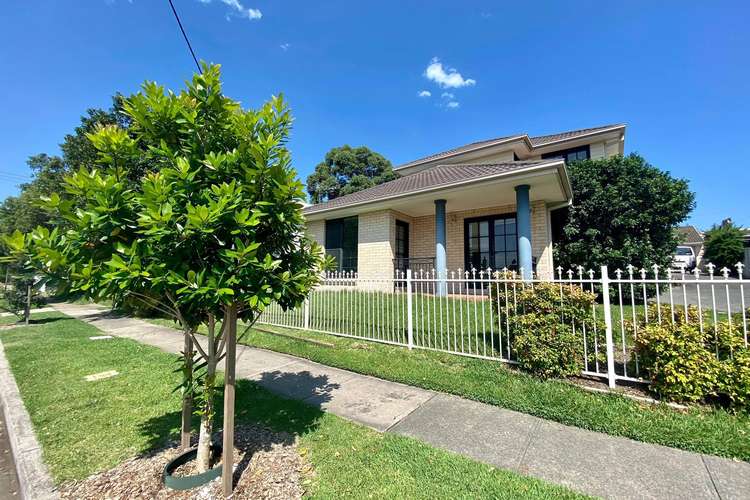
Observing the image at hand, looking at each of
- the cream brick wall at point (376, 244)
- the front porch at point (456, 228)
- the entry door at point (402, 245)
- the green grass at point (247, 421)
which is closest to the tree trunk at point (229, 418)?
the green grass at point (247, 421)

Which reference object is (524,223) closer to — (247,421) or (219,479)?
(247,421)

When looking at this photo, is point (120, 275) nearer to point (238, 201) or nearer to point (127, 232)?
point (127, 232)

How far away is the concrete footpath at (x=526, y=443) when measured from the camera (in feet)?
7.48

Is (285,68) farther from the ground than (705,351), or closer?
farther from the ground

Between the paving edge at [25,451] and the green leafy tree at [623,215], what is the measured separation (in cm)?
1359

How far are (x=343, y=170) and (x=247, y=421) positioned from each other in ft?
114

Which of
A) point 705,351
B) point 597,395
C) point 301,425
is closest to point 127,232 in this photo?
point 301,425

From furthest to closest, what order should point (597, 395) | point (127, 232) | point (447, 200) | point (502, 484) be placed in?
point (447, 200) < point (597, 395) < point (502, 484) < point (127, 232)

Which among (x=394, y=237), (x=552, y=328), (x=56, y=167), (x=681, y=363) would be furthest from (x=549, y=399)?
(x=56, y=167)

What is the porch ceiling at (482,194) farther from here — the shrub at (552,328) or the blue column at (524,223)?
the shrub at (552,328)

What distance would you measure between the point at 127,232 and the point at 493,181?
8.35 m

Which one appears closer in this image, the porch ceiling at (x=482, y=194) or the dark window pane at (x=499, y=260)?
the porch ceiling at (x=482, y=194)

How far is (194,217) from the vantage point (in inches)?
69.0

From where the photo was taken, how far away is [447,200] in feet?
34.4
